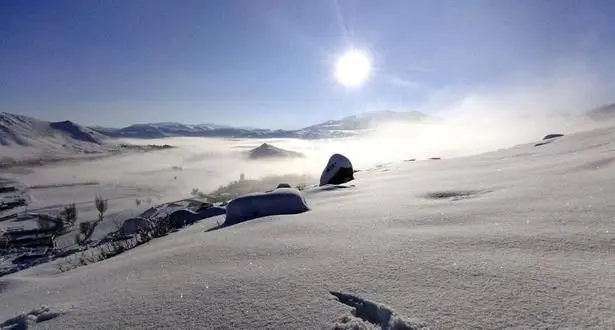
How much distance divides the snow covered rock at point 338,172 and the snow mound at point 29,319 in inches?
297

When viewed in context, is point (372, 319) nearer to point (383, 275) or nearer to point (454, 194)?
point (383, 275)

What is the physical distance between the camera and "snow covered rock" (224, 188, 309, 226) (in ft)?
14.8

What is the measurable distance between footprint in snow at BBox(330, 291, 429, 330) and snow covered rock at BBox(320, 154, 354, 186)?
763 cm

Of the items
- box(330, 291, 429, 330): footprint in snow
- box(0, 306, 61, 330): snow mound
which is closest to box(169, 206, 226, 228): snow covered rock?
box(0, 306, 61, 330): snow mound

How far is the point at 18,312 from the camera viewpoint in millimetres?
2293

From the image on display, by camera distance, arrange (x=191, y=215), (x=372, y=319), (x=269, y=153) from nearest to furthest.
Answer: (x=372, y=319) < (x=191, y=215) < (x=269, y=153)

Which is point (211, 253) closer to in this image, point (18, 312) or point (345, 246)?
point (345, 246)

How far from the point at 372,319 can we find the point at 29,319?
1.81 metres

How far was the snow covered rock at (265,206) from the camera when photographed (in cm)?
450

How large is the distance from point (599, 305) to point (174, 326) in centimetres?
167

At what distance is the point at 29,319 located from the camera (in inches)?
81.1

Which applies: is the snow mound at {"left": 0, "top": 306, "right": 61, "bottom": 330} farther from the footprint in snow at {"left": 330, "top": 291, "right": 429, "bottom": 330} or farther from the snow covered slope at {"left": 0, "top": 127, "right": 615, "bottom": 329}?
the footprint in snow at {"left": 330, "top": 291, "right": 429, "bottom": 330}

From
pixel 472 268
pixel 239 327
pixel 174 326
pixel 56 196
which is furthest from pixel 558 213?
pixel 56 196

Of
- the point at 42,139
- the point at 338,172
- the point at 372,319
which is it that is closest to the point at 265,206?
the point at 372,319
